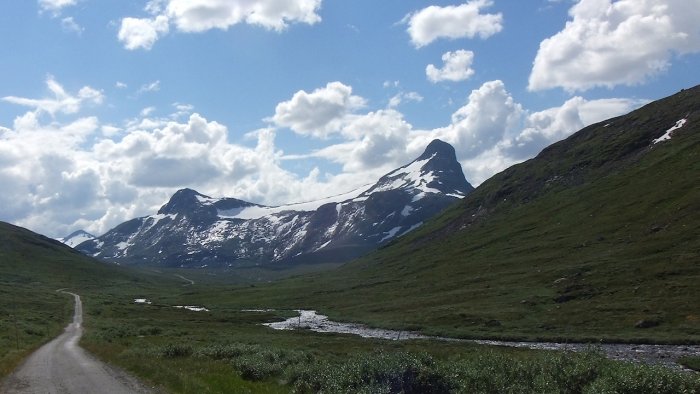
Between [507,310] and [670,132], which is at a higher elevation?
[670,132]

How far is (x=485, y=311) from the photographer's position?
89.6m

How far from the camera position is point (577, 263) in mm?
105000

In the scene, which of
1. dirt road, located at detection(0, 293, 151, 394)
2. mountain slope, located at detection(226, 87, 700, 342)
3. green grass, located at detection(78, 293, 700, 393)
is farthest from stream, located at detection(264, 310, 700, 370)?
dirt road, located at detection(0, 293, 151, 394)

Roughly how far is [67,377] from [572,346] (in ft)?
170

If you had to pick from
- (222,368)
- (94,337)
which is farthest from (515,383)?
(94,337)

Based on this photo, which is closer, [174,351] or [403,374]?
[403,374]

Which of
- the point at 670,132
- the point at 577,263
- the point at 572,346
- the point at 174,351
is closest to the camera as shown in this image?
the point at 174,351

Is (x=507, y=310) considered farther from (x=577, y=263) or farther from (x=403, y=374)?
(x=403, y=374)

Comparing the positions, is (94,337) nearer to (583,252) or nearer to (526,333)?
(526,333)

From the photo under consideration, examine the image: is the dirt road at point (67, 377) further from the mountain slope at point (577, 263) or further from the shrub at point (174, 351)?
the mountain slope at point (577, 263)

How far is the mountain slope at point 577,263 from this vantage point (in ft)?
247

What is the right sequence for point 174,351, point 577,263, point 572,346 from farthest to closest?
point 577,263 < point 572,346 < point 174,351

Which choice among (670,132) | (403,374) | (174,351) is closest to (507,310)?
(174,351)

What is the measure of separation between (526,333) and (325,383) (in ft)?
181
